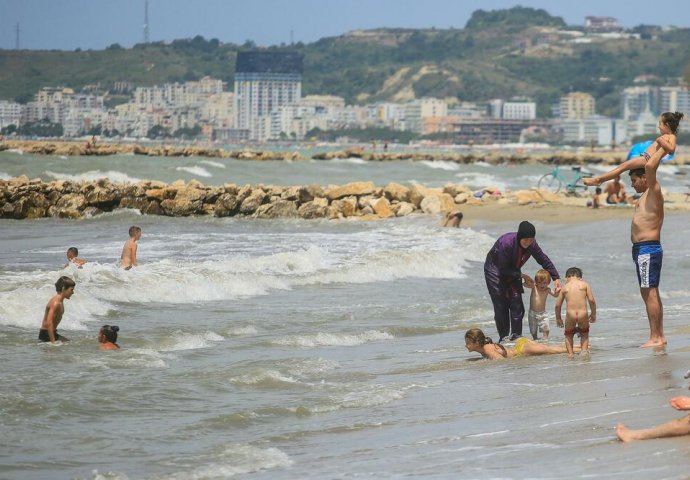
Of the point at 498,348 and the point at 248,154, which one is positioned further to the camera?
the point at 248,154

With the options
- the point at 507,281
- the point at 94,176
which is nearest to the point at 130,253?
the point at 507,281

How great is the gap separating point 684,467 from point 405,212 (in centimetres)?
2304

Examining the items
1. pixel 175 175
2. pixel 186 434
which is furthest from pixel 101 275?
pixel 175 175

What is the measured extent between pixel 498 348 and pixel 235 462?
3526mm

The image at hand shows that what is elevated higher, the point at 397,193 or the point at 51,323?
the point at 397,193

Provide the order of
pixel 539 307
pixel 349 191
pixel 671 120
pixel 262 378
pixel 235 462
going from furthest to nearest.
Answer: pixel 349 191
pixel 539 307
pixel 262 378
pixel 671 120
pixel 235 462

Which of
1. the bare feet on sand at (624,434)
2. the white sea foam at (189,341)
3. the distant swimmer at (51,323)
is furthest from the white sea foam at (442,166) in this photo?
the bare feet on sand at (624,434)

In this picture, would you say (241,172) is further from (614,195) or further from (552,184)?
(614,195)

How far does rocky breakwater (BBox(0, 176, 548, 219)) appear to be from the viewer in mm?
29125

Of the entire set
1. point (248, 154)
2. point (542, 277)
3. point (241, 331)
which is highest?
point (542, 277)

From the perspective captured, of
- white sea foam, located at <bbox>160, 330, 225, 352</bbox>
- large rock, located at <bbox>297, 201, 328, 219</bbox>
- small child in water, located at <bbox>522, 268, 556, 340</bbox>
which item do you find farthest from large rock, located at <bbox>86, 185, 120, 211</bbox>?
small child in water, located at <bbox>522, 268, 556, 340</bbox>

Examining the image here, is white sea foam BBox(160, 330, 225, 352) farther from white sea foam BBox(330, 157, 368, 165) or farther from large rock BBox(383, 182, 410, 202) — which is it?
white sea foam BBox(330, 157, 368, 165)

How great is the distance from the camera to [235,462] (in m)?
6.88

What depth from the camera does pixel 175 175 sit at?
55.2 metres
